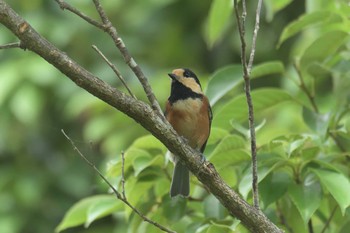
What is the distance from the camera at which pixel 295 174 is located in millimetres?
2580

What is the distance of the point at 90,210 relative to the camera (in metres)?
2.79

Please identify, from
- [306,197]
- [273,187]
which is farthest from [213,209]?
[306,197]

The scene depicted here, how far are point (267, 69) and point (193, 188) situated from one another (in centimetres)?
55

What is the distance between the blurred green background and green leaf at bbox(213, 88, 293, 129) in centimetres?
176

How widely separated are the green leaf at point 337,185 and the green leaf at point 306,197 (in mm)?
72

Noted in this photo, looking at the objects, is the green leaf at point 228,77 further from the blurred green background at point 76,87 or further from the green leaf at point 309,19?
the blurred green background at point 76,87

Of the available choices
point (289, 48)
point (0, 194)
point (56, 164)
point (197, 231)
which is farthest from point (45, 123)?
point (197, 231)

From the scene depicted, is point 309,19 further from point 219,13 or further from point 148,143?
point 148,143

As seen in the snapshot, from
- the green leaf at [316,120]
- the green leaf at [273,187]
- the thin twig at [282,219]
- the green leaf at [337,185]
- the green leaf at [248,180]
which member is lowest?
the thin twig at [282,219]

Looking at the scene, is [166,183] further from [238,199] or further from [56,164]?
[56,164]

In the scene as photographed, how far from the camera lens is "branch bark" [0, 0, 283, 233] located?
197 centimetres

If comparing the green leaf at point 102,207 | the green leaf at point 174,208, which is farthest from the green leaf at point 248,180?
the green leaf at point 102,207

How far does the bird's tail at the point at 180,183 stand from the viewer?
2.66 m

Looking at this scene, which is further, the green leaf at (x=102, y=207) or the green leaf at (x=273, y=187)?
the green leaf at (x=102, y=207)
